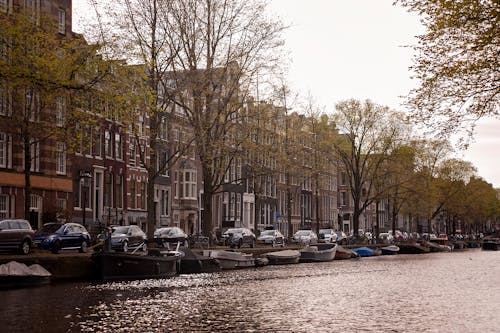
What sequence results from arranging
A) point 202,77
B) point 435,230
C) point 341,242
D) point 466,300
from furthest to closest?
point 435,230, point 341,242, point 202,77, point 466,300

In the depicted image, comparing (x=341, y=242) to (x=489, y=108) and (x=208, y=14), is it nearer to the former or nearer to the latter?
(x=208, y=14)

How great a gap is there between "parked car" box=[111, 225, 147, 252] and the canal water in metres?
10.1

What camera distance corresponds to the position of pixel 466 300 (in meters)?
28.1

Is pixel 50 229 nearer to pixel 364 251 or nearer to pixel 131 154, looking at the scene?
pixel 131 154

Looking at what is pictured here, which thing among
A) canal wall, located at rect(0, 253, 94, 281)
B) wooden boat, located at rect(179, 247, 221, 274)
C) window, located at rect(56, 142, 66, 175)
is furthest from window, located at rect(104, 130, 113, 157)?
canal wall, located at rect(0, 253, 94, 281)

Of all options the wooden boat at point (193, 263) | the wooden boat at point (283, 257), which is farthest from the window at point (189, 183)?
the wooden boat at point (193, 263)

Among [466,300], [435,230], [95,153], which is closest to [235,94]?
[95,153]

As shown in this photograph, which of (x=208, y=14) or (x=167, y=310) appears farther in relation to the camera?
(x=208, y=14)

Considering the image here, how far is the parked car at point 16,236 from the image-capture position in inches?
1523

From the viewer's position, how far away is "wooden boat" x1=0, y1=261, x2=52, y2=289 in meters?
31.9

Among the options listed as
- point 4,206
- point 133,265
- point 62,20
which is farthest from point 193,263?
point 62,20

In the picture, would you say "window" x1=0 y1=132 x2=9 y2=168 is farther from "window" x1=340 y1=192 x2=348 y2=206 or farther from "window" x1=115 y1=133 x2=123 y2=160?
"window" x1=340 y1=192 x2=348 y2=206

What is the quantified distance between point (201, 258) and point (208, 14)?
754 inches

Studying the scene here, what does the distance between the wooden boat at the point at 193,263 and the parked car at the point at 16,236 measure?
964cm
